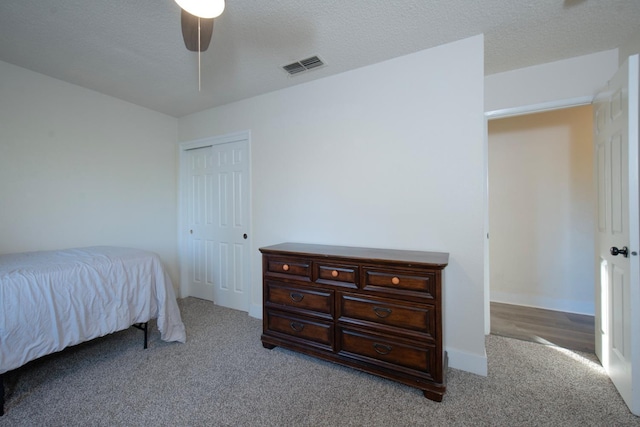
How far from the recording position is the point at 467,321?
6.75 ft

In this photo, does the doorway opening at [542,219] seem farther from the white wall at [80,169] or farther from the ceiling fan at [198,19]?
the white wall at [80,169]

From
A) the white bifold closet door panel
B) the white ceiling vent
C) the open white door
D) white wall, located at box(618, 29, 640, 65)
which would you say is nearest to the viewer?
the open white door

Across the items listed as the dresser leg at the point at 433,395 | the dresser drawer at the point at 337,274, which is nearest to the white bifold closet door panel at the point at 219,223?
the dresser drawer at the point at 337,274

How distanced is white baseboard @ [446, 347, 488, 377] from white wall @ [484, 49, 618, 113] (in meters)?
2.15

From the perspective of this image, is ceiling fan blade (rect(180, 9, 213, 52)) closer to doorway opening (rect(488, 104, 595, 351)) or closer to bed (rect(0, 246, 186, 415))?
bed (rect(0, 246, 186, 415))

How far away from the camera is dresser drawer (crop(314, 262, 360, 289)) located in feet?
6.42

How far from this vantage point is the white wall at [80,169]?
94.4 inches

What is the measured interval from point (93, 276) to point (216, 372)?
46.8 inches

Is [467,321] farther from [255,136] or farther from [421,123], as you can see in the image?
[255,136]

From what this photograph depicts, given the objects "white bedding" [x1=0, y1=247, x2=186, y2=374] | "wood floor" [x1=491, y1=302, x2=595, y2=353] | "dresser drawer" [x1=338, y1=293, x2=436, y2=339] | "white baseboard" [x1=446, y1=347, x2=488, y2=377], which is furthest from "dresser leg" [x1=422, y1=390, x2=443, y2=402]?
"white bedding" [x1=0, y1=247, x2=186, y2=374]

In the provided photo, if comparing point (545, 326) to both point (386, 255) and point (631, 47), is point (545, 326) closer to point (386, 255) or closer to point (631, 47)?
point (386, 255)

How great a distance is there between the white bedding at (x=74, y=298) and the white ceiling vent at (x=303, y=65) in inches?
83.6

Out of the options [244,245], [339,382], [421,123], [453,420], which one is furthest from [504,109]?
[244,245]

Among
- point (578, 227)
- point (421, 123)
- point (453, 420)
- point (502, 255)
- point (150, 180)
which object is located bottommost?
point (453, 420)
